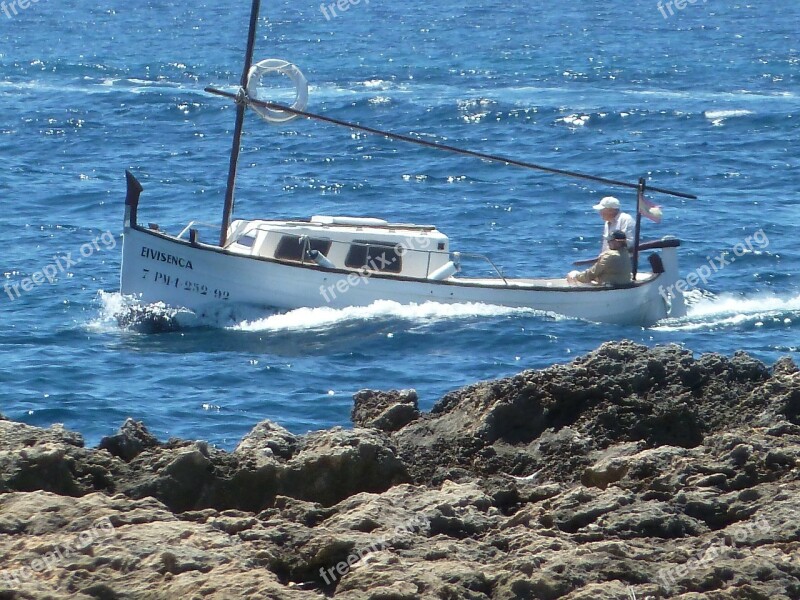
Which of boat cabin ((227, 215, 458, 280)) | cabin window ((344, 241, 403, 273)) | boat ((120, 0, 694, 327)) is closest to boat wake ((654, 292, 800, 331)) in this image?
boat ((120, 0, 694, 327))

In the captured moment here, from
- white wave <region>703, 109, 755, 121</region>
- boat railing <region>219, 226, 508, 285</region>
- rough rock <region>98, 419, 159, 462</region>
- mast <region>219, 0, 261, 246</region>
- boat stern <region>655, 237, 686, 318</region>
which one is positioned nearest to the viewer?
rough rock <region>98, 419, 159, 462</region>

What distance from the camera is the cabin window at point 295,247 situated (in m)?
23.5

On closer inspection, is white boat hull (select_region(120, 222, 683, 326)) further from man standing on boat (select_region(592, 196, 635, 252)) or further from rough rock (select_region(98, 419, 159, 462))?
rough rock (select_region(98, 419, 159, 462))

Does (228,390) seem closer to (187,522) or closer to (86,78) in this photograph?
(187,522)

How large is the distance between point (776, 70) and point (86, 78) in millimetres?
26787

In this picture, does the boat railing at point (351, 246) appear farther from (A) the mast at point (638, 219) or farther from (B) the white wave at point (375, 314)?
(A) the mast at point (638, 219)

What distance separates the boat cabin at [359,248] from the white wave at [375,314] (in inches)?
21.0

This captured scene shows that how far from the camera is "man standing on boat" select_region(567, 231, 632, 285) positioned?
2348 cm

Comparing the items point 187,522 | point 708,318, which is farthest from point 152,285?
point 187,522

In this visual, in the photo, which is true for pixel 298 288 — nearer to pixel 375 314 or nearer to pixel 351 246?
pixel 351 246

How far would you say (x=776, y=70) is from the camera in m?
56.1

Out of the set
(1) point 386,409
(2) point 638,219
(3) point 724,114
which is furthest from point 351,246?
(3) point 724,114

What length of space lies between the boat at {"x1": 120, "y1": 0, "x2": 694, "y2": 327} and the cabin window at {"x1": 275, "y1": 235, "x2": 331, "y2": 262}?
0.02 m

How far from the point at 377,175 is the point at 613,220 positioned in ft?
46.3
